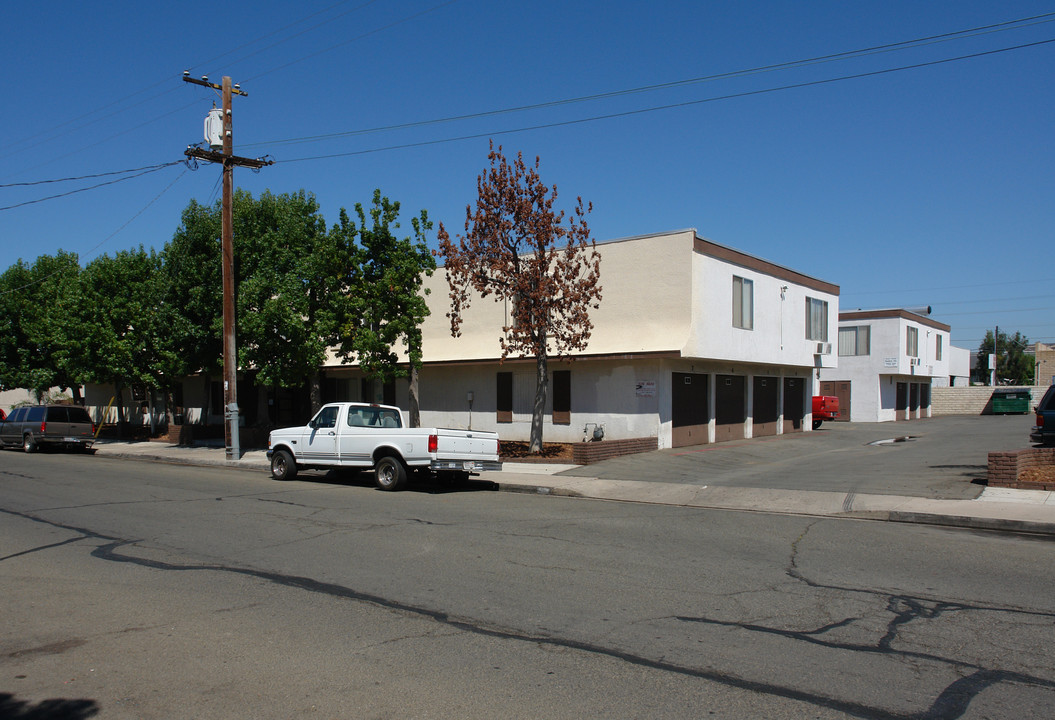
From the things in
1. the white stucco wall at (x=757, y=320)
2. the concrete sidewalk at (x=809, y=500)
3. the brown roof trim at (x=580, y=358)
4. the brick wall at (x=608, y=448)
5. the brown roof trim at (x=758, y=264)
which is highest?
the brown roof trim at (x=758, y=264)

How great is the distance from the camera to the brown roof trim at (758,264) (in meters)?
24.7

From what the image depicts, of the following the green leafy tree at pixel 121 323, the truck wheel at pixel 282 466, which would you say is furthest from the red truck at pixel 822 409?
the green leafy tree at pixel 121 323

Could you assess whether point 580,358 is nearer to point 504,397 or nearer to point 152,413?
A: point 504,397

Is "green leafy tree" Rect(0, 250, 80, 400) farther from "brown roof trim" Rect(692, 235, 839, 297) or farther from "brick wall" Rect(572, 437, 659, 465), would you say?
"brown roof trim" Rect(692, 235, 839, 297)

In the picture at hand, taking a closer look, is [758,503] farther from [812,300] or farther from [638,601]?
[812,300]

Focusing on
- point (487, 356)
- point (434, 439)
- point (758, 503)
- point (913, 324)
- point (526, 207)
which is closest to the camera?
point (758, 503)

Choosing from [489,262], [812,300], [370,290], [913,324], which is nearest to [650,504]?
[489,262]

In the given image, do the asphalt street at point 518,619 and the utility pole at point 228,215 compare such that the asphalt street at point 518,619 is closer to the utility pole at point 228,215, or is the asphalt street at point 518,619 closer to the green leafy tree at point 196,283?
the utility pole at point 228,215

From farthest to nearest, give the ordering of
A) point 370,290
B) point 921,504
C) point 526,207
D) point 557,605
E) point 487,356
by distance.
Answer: point 487,356 → point 370,290 → point 526,207 → point 921,504 → point 557,605

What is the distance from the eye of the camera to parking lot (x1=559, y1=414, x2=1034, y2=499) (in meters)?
16.1

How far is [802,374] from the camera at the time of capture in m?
34.8

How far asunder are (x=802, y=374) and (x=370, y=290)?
1993 cm

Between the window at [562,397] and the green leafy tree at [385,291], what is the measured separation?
15.0 ft

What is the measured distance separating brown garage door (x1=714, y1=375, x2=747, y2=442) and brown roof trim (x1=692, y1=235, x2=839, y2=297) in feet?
13.1
